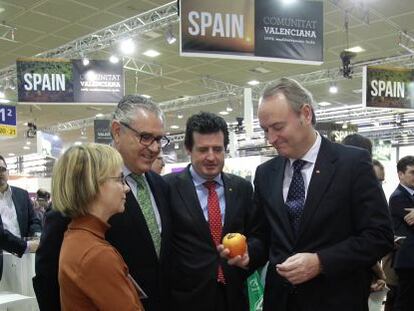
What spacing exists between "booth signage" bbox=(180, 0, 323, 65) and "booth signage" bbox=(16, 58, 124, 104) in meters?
4.57

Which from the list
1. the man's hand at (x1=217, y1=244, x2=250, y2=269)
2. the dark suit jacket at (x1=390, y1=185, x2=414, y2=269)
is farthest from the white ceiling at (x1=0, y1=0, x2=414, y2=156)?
the man's hand at (x1=217, y1=244, x2=250, y2=269)

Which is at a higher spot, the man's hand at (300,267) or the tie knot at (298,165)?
the tie knot at (298,165)

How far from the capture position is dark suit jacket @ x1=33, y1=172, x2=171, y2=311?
1792 mm

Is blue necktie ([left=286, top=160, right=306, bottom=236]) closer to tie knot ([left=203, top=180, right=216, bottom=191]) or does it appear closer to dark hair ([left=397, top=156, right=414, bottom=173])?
tie knot ([left=203, top=180, right=216, bottom=191])

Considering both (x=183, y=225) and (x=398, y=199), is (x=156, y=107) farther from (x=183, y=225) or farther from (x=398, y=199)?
(x=398, y=199)

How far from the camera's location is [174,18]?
8859mm

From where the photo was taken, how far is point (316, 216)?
77.8 inches

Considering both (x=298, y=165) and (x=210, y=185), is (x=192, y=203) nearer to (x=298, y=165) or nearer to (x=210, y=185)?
(x=210, y=185)

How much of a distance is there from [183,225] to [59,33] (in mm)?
8632

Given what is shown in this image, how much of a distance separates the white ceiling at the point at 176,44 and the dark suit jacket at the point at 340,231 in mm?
6829

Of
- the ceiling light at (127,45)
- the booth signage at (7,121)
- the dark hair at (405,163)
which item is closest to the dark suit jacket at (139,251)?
the dark hair at (405,163)

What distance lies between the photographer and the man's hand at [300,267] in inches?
73.6

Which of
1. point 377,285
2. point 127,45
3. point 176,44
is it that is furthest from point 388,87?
point 377,285

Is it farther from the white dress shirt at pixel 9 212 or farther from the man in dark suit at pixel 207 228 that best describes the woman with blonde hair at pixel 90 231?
the white dress shirt at pixel 9 212
